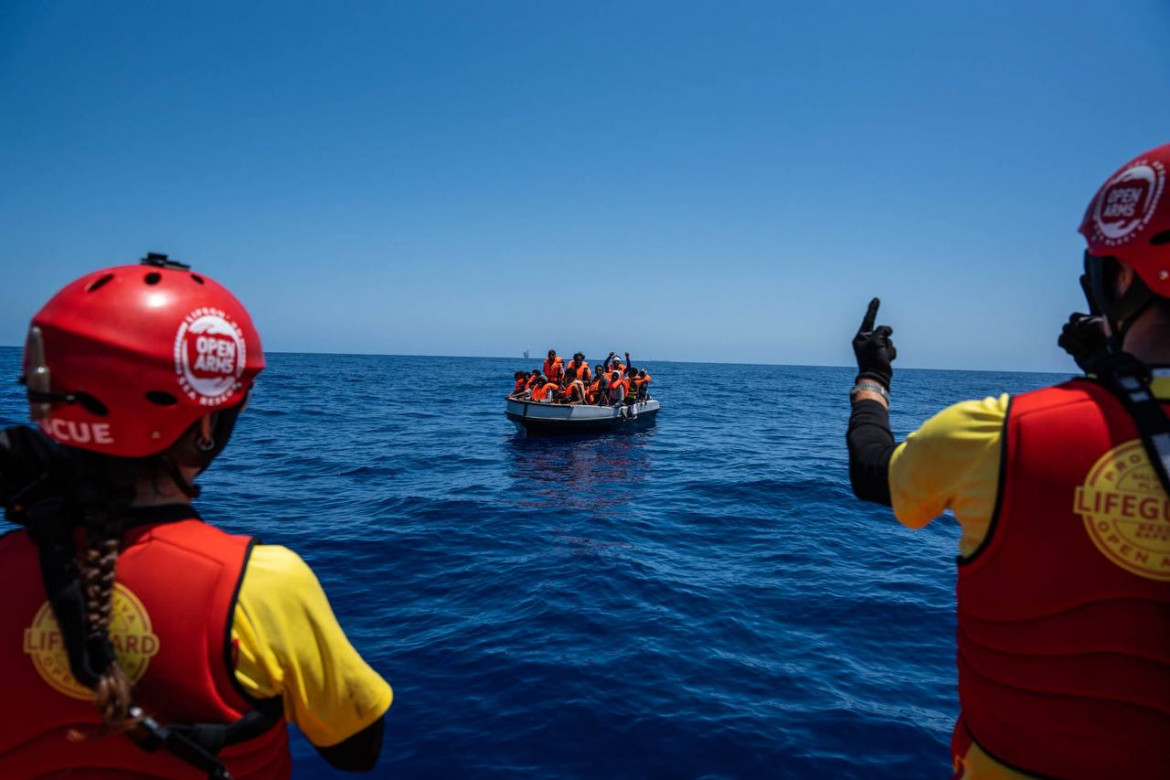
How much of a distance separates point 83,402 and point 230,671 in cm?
78

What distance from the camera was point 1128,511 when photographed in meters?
1.44

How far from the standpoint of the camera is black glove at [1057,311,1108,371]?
204 cm

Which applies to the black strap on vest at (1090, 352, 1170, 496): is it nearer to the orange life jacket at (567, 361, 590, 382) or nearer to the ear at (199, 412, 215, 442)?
the ear at (199, 412, 215, 442)

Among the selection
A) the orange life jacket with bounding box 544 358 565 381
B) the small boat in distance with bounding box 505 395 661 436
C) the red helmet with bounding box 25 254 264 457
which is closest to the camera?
the red helmet with bounding box 25 254 264 457

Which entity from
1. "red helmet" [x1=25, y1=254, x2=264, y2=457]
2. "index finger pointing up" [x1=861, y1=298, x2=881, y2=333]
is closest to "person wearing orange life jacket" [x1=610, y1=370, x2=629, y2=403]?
"index finger pointing up" [x1=861, y1=298, x2=881, y2=333]

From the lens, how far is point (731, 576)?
8625mm

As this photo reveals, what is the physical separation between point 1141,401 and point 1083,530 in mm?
341

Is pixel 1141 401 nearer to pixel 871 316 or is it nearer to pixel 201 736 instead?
pixel 871 316

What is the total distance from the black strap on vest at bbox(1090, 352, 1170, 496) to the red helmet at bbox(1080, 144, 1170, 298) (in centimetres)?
23

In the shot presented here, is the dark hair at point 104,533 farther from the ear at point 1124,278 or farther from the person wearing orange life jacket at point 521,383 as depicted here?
the person wearing orange life jacket at point 521,383

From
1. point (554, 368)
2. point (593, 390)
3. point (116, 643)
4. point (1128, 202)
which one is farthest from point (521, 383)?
point (1128, 202)

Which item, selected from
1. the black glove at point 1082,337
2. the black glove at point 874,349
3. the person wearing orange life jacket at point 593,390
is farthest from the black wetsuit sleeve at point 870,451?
the person wearing orange life jacket at point 593,390

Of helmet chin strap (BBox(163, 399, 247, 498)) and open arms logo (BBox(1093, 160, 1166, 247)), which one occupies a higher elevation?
open arms logo (BBox(1093, 160, 1166, 247))

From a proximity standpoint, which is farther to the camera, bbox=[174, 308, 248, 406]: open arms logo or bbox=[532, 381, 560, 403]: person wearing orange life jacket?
bbox=[532, 381, 560, 403]: person wearing orange life jacket
